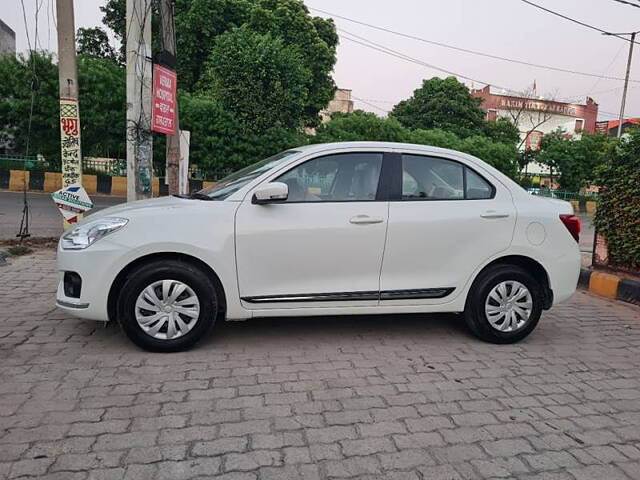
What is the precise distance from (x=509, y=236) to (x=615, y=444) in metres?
1.79

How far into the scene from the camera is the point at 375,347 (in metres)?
3.90

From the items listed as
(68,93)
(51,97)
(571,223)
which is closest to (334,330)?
(571,223)

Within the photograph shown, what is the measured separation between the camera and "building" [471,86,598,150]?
44469 millimetres

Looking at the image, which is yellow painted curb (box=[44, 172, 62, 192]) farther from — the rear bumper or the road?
the rear bumper

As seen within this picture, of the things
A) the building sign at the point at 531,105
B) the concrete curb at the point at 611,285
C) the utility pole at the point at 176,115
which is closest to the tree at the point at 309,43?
the utility pole at the point at 176,115

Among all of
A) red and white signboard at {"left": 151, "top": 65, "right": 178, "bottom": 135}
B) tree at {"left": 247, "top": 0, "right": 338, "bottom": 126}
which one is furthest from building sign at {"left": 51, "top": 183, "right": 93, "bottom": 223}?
tree at {"left": 247, "top": 0, "right": 338, "bottom": 126}

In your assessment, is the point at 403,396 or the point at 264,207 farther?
the point at 264,207

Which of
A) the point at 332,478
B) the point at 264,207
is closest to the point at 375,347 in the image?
the point at 264,207

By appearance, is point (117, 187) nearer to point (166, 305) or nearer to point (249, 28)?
point (249, 28)

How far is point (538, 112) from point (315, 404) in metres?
47.5

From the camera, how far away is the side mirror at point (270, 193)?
3541 mm

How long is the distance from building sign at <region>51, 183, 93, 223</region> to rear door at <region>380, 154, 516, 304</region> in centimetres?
472

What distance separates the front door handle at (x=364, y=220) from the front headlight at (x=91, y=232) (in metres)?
1.70

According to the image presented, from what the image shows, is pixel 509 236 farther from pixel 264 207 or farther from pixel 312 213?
pixel 264 207
